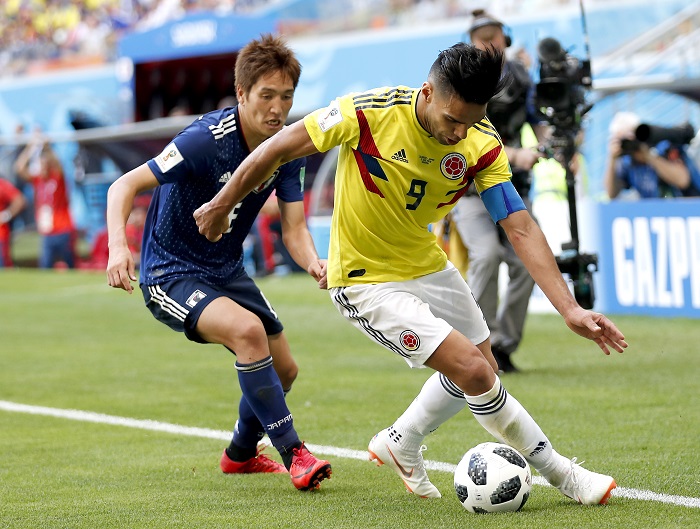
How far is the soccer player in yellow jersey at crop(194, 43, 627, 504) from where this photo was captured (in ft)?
15.0

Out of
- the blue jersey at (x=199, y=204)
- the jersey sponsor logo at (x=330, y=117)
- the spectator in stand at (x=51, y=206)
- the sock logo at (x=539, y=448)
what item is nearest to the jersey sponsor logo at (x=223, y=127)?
the blue jersey at (x=199, y=204)

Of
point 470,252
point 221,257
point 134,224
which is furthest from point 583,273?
point 134,224

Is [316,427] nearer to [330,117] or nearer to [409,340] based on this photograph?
[409,340]

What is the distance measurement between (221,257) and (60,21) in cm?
2879

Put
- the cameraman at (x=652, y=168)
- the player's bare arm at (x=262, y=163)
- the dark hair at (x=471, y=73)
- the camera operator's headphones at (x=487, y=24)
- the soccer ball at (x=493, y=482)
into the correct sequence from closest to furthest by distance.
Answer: the dark hair at (x=471, y=73)
the player's bare arm at (x=262, y=163)
the soccer ball at (x=493, y=482)
the camera operator's headphones at (x=487, y=24)
the cameraman at (x=652, y=168)

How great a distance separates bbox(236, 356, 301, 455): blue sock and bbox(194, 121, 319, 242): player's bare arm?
81 centimetres

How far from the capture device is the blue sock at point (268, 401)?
5.30 m

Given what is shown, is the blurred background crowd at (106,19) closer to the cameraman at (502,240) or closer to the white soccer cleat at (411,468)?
the cameraman at (502,240)

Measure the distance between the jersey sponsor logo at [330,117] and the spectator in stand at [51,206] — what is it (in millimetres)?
17858

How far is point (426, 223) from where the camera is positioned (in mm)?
4988

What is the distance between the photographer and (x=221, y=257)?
5.70 m

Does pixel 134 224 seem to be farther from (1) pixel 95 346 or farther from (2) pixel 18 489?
(2) pixel 18 489

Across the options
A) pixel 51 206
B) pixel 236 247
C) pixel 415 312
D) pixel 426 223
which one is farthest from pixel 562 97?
pixel 51 206

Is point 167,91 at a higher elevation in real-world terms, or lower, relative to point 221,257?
lower
